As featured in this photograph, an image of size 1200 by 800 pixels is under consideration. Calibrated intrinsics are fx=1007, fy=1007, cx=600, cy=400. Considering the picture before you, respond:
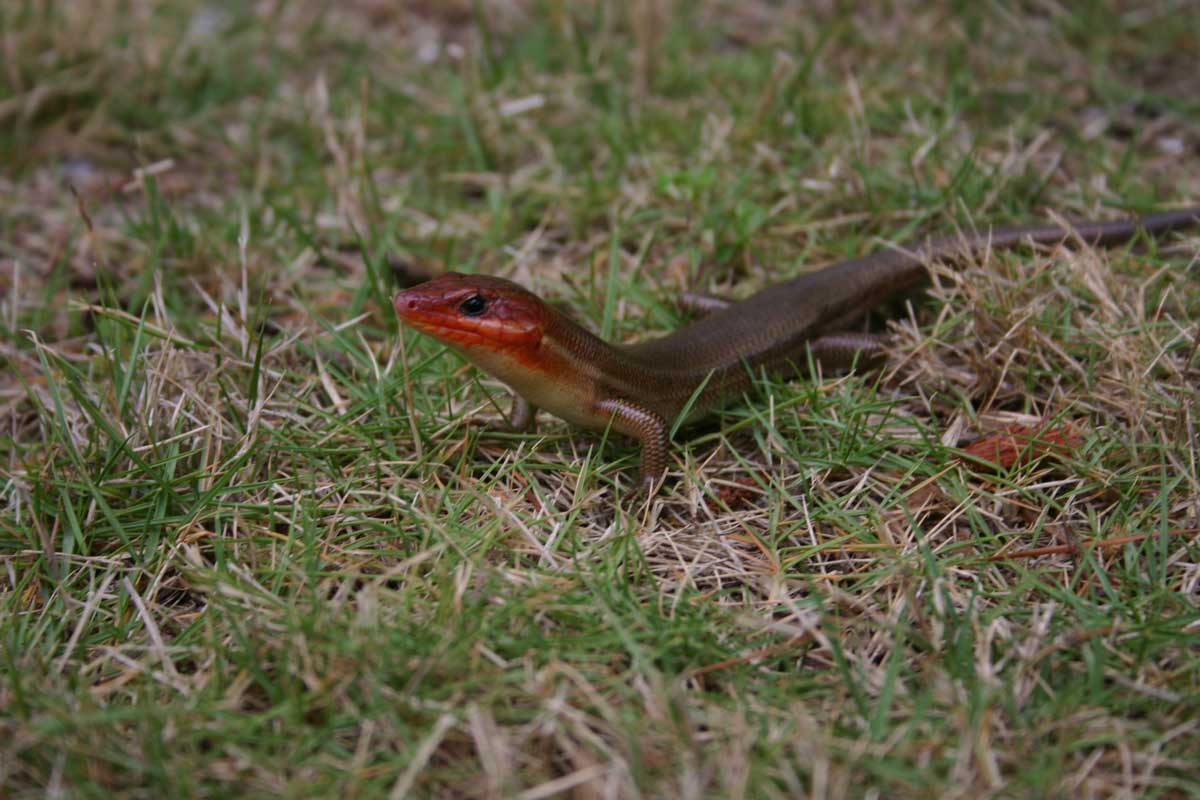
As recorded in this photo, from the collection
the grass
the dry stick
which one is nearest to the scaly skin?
the grass

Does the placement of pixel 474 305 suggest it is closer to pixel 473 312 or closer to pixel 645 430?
pixel 473 312

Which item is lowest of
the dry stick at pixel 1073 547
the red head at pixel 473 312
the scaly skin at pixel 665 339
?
the dry stick at pixel 1073 547

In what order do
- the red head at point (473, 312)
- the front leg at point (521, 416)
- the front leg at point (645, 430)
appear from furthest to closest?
the front leg at point (521, 416) < the front leg at point (645, 430) < the red head at point (473, 312)

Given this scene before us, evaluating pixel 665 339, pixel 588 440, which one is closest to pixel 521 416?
pixel 588 440

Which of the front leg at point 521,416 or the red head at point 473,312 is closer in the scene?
the red head at point 473,312

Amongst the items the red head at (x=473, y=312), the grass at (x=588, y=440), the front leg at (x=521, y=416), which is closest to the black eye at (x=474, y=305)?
the red head at (x=473, y=312)

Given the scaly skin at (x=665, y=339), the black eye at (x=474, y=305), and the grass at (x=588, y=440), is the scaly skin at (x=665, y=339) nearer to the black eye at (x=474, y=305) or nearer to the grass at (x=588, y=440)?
the black eye at (x=474, y=305)

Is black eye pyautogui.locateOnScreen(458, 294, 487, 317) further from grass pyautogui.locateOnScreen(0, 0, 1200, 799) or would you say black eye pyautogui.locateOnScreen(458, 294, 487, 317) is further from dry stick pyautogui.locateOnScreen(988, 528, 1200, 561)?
dry stick pyautogui.locateOnScreen(988, 528, 1200, 561)

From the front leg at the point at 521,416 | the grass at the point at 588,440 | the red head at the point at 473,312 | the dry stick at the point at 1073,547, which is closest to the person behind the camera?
the grass at the point at 588,440

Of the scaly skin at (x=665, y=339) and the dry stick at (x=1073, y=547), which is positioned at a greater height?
the scaly skin at (x=665, y=339)

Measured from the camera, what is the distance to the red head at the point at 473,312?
358 cm

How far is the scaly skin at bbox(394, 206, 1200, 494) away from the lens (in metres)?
3.67

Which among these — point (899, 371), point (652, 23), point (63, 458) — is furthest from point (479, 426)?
point (652, 23)

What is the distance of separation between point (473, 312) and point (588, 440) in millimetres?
837
